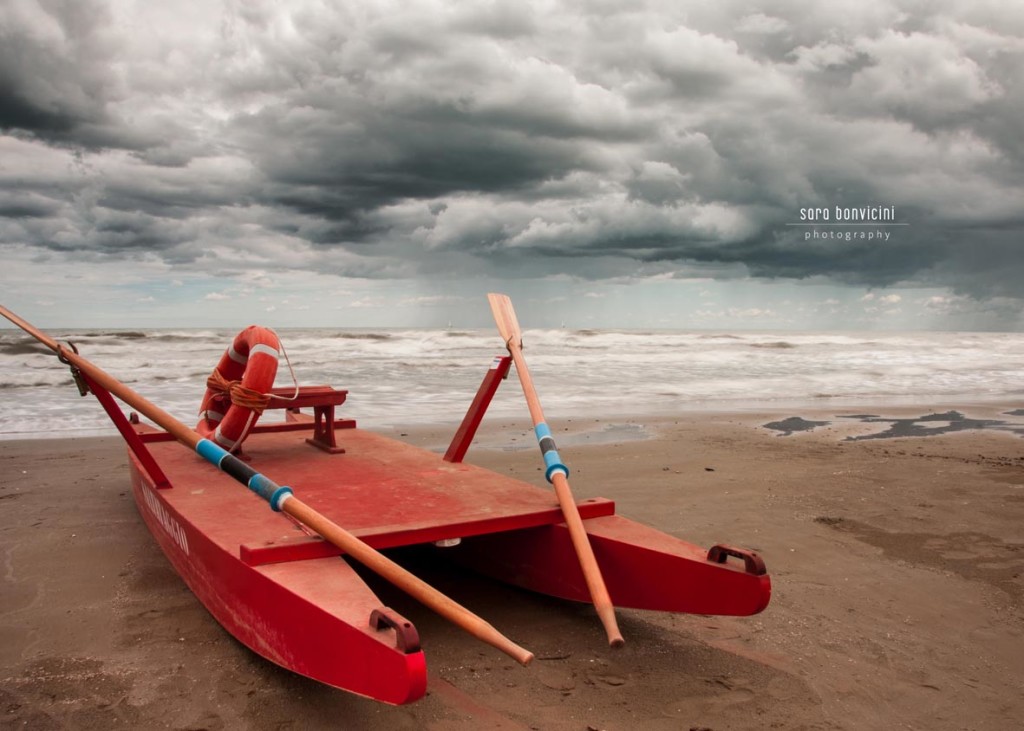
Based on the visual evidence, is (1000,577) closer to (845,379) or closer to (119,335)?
(845,379)

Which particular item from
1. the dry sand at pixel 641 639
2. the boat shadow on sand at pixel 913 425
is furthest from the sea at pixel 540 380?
the dry sand at pixel 641 639

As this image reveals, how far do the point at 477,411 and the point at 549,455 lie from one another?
1436mm

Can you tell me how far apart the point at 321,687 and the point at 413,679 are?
96 cm

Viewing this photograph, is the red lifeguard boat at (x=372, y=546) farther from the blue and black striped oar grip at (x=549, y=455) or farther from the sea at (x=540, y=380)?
the sea at (x=540, y=380)

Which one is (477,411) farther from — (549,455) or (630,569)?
(630,569)

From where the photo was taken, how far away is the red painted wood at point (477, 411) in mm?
4926

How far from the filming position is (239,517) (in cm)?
349

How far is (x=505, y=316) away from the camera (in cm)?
519

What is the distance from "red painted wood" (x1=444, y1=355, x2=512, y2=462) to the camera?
16.2ft

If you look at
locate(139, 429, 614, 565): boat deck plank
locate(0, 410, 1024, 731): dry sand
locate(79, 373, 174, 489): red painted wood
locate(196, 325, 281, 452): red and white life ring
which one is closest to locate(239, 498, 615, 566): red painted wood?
locate(139, 429, 614, 565): boat deck plank

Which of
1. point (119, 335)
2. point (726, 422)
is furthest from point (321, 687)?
point (119, 335)

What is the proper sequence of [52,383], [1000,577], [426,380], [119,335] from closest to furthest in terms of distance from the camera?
[1000,577], [52,383], [426,380], [119,335]

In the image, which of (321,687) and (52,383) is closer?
(321,687)

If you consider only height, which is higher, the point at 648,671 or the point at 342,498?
the point at 342,498
